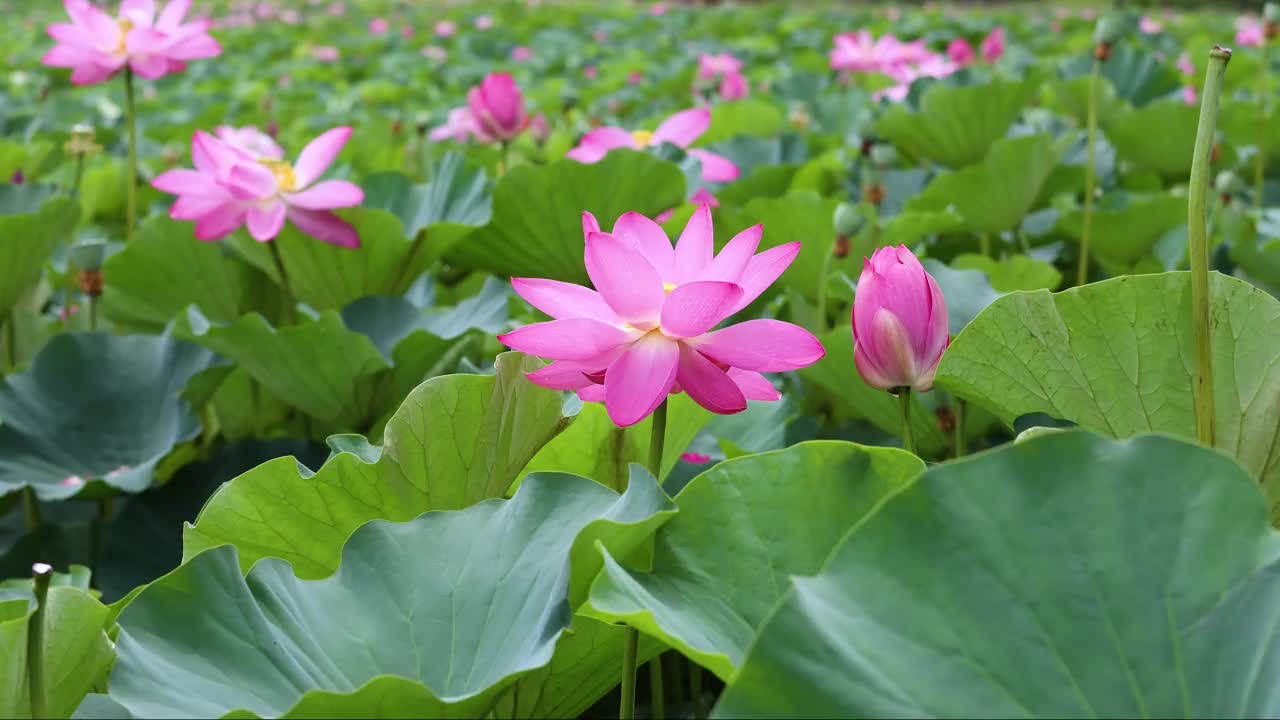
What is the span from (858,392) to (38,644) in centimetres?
63

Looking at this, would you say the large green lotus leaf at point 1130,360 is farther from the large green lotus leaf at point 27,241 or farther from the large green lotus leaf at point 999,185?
the large green lotus leaf at point 27,241

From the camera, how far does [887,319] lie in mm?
625

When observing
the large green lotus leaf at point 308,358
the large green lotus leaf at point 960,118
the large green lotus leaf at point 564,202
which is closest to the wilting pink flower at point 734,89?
the large green lotus leaf at point 960,118

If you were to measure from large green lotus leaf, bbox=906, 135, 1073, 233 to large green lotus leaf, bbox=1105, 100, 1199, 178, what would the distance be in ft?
1.25

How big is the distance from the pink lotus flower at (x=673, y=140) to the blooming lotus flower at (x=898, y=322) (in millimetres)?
661

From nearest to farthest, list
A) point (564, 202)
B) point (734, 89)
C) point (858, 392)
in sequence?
point (858, 392) < point (564, 202) < point (734, 89)

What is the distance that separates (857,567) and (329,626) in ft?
0.86

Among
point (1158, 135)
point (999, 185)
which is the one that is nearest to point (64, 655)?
point (999, 185)

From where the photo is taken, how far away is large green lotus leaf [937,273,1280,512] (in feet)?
2.00

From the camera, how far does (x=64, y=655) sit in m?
0.54

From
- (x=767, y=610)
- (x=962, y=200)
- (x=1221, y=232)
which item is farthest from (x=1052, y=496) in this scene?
(x=1221, y=232)

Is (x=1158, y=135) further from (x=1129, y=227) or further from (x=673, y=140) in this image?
(x=673, y=140)

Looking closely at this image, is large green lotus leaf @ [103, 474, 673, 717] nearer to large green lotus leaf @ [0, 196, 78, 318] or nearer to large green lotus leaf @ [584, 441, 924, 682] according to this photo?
large green lotus leaf @ [584, 441, 924, 682]

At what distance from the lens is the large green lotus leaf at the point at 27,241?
1132mm
